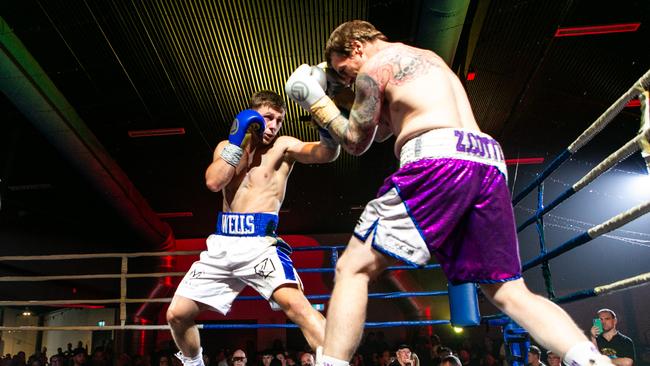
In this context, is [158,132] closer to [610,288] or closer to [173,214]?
[173,214]

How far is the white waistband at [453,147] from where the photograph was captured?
50.9 inches

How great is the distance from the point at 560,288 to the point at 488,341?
10.7ft

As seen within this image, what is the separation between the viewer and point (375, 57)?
1.44 meters

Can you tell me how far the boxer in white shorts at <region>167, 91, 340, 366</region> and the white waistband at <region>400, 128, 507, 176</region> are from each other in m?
0.67

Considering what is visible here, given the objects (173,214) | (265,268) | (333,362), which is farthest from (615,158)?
(173,214)

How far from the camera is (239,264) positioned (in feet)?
6.95

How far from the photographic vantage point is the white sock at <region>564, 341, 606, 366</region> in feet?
3.53

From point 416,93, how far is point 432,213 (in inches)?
13.4

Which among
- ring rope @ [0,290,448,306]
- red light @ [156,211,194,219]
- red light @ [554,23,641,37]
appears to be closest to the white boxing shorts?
ring rope @ [0,290,448,306]

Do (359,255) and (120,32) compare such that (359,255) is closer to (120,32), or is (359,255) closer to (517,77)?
(120,32)

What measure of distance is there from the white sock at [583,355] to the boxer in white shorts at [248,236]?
0.98m

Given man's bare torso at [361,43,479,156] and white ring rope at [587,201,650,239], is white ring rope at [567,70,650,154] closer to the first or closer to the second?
white ring rope at [587,201,650,239]

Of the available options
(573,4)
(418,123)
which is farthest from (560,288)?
(418,123)

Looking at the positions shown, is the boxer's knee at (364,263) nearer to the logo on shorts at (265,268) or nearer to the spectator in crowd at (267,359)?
the logo on shorts at (265,268)
